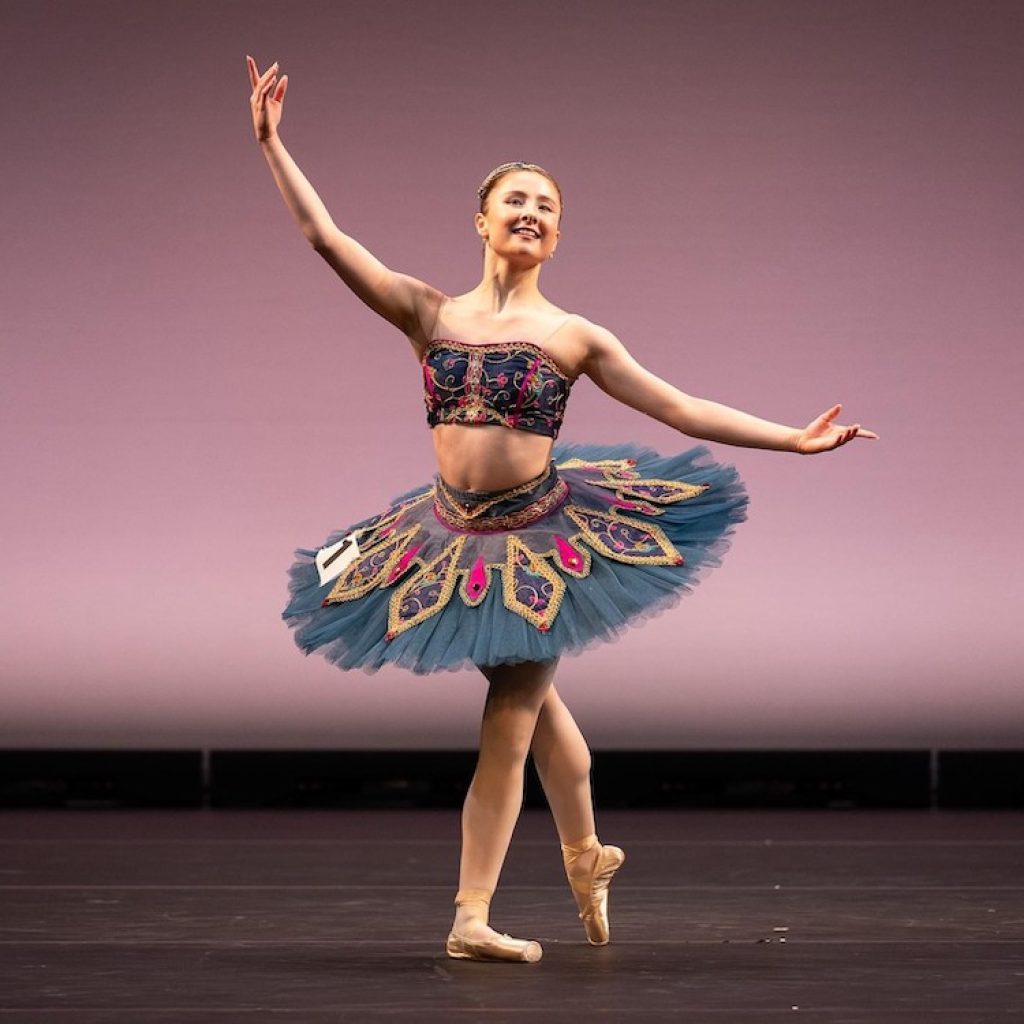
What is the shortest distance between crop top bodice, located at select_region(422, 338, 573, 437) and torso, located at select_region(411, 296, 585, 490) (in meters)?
0.01

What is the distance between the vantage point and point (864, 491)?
5180mm

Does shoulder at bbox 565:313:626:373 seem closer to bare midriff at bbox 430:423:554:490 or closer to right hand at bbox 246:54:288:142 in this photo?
bare midriff at bbox 430:423:554:490

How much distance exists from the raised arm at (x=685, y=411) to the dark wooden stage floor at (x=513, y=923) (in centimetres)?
71

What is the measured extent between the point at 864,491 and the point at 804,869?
1.57m

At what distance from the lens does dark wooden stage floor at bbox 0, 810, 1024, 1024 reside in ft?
7.51

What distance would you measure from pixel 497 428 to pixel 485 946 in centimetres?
71

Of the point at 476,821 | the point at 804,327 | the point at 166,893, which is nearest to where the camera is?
the point at 476,821

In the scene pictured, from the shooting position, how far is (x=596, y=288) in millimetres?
5184

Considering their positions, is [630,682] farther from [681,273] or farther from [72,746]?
[72,746]

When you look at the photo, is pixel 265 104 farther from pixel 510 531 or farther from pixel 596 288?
pixel 596 288

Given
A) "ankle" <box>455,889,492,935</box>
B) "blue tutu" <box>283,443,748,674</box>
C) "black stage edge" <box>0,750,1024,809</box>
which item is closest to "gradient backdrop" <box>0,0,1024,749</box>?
"black stage edge" <box>0,750,1024,809</box>

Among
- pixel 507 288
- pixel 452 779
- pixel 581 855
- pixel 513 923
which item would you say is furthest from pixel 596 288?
pixel 581 855

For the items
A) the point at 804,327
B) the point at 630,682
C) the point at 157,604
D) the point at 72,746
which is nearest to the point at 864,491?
the point at 804,327

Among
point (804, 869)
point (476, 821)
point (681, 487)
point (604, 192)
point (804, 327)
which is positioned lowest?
point (804, 869)
